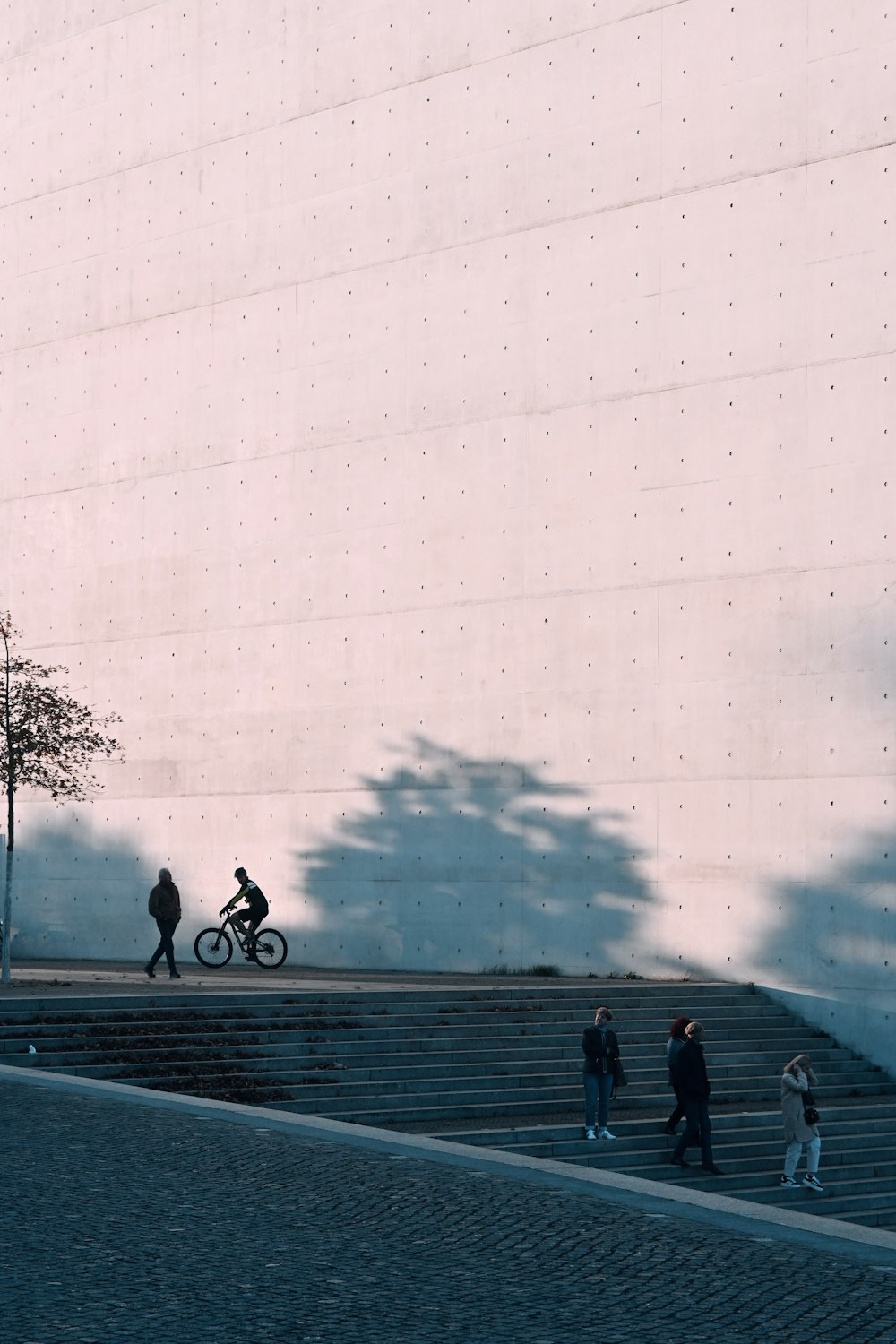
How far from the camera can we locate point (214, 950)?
2906 centimetres

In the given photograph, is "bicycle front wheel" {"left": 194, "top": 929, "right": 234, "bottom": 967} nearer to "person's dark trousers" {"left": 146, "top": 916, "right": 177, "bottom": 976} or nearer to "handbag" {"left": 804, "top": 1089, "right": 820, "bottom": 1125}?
"person's dark trousers" {"left": 146, "top": 916, "right": 177, "bottom": 976}

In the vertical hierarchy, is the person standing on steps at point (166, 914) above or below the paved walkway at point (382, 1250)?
above

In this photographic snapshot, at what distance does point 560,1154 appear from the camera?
58.3 ft

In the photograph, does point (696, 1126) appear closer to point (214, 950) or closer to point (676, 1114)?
point (676, 1114)

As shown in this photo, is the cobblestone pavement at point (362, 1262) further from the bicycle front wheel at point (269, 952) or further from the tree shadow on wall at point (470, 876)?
the bicycle front wheel at point (269, 952)

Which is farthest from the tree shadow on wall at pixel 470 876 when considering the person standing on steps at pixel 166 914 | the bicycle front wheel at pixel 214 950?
the person standing on steps at pixel 166 914

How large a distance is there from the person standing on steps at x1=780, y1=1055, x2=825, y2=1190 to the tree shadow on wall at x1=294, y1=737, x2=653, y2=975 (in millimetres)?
8194

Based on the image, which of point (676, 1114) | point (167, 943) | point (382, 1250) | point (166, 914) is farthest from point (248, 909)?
point (382, 1250)

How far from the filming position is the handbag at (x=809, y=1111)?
17.6 metres

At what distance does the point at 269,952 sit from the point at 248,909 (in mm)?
861

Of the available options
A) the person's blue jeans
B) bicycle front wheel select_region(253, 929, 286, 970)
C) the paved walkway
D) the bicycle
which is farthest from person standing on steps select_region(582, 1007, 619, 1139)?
bicycle front wheel select_region(253, 929, 286, 970)

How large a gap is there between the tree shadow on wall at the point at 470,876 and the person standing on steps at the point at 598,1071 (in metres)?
7.92

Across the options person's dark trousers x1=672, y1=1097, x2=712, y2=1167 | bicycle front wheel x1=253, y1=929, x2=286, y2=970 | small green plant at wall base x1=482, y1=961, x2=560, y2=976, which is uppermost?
bicycle front wheel x1=253, y1=929, x2=286, y2=970

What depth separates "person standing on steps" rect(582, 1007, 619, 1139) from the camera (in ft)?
59.2
